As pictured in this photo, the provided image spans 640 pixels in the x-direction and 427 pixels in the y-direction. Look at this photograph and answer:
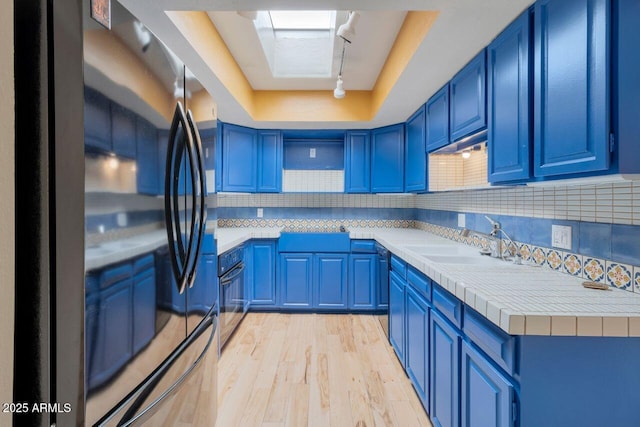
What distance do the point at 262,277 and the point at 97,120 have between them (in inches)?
116

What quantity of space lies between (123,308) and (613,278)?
5.92ft

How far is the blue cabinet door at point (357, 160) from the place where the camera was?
11.7 feet

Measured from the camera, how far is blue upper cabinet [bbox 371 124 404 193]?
3.37m

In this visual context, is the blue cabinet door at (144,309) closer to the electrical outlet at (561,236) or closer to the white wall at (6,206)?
the white wall at (6,206)

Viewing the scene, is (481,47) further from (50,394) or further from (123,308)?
(50,394)

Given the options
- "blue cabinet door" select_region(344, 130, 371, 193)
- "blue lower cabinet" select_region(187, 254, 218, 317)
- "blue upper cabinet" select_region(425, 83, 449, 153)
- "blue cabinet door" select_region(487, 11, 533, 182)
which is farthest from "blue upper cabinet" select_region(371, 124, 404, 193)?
"blue lower cabinet" select_region(187, 254, 218, 317)

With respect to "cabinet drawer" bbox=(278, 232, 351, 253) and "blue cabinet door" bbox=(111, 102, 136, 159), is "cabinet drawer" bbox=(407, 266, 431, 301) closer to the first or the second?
"cabinet drawer" bbox=(278, 232, 351, 253)

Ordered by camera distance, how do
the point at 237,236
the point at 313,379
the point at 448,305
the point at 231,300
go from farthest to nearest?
1. the point at 237,236
2. the point at 231,300
3. the point at 313,379
4. the point at 448,305

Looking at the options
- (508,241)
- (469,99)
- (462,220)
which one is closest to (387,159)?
(462,220)

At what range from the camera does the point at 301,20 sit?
2.35 metres

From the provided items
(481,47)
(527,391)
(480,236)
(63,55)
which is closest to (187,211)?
(63,55)

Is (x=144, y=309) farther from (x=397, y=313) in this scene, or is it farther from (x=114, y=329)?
(x=397, y=313)

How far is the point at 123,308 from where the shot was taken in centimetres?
72

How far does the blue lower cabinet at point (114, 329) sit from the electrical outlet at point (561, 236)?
187cm
